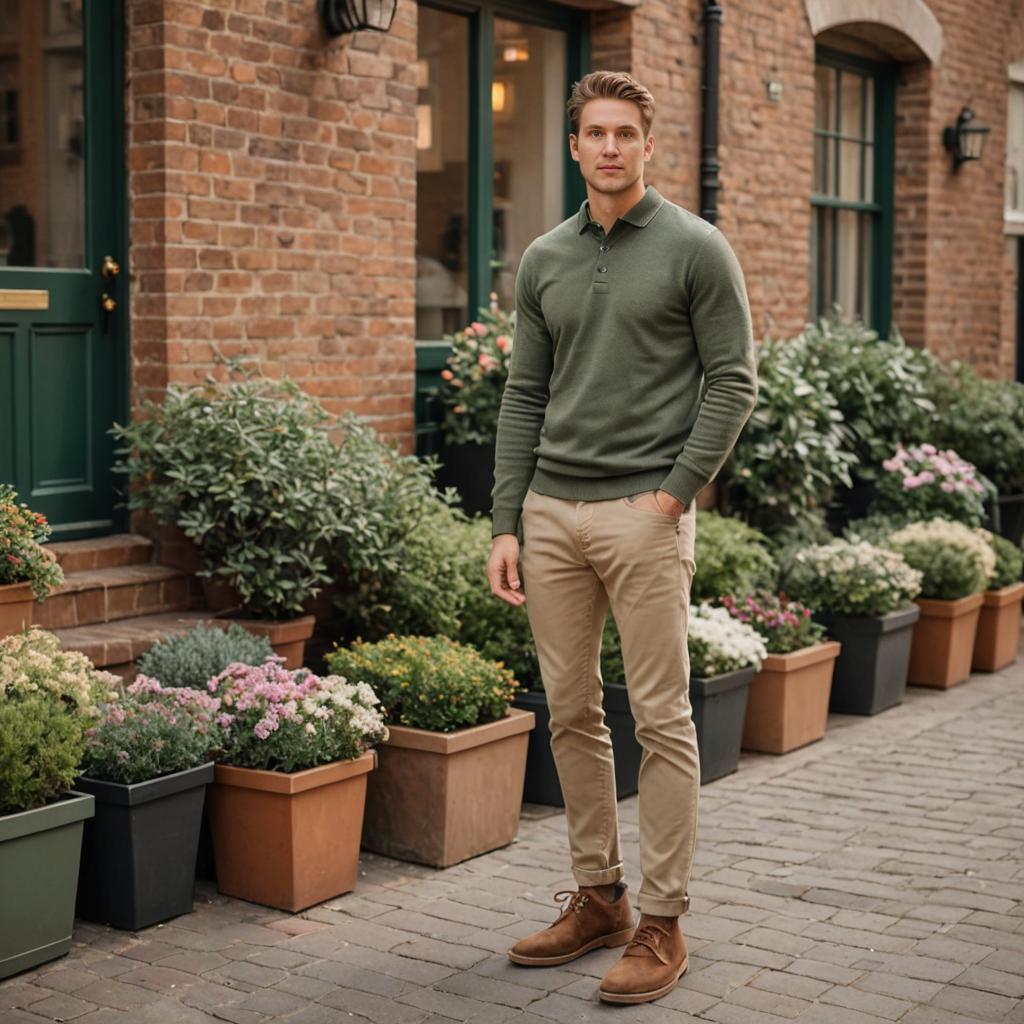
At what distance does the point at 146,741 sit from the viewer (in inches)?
179

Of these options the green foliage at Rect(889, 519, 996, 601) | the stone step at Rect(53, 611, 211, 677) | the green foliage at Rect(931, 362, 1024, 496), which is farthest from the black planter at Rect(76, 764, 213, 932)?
the green foliage at Rect(931, 362, 1024, 496)

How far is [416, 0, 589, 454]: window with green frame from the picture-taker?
7766 millimetres

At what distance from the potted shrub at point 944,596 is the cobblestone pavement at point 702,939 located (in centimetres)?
202

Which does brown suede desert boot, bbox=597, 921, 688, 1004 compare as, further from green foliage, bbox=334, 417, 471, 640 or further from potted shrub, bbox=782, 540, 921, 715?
potted shrub, bbox=782, 540, 921, 715

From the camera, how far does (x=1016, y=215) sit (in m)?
13.1

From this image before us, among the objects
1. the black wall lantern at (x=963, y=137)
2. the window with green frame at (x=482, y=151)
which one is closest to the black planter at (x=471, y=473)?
the window with green frame at (x=482, y=151)

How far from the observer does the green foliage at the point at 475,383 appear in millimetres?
7293

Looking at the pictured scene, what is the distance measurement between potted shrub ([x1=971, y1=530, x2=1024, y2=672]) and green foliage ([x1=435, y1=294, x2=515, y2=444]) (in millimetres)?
3031

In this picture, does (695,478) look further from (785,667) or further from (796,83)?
(796,83)

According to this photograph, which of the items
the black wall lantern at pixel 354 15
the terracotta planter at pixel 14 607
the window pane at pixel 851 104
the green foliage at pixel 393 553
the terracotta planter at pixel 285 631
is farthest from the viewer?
the window pane at pixel 851 104

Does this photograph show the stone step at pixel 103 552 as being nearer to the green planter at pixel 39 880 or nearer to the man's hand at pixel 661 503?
the green planter at pixel 39 880

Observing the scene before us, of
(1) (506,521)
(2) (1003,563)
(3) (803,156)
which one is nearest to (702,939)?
(1) (506,521)

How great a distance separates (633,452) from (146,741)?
1.64 m

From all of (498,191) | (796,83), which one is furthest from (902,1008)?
(796,83)
